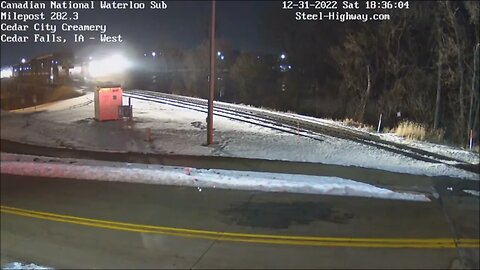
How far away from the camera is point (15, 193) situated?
362 inches

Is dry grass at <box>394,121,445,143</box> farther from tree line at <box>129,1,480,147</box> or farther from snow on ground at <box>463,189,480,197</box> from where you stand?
snow on ground at <box>463,189,480,197</box>

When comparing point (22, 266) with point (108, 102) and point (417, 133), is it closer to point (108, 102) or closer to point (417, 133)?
point (108, 102)

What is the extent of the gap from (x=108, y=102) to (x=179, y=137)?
3.48 m

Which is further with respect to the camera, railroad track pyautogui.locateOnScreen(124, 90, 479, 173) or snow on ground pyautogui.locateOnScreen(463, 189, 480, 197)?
railroad track pyautogui.locateOnScreen(124, 90, 479, 173)

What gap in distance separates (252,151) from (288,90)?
59.1 feet

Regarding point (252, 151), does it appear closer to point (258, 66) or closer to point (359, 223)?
point (359, 223)

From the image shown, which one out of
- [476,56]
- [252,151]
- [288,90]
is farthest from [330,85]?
[252,151]

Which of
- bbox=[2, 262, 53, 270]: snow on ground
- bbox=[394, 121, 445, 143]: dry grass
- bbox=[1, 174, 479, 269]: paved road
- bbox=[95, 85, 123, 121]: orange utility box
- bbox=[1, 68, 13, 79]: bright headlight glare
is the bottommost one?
bbox=[2, 262, 53, 270]: snow on ground

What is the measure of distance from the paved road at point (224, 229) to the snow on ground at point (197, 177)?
1.63ft

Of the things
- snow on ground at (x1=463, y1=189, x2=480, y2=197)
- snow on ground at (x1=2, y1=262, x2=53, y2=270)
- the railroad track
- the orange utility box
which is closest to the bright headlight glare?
the orange utility box

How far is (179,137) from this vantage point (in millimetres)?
15945

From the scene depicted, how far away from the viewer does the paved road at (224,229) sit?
5.64 meters

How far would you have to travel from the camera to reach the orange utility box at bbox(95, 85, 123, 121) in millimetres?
Answer: 16859

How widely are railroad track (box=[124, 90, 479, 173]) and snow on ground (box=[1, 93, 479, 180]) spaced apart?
427 millimetres
